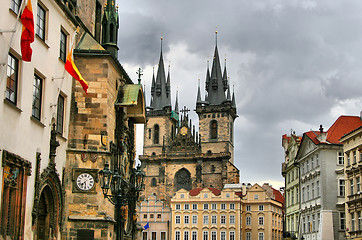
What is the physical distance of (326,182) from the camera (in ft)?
130

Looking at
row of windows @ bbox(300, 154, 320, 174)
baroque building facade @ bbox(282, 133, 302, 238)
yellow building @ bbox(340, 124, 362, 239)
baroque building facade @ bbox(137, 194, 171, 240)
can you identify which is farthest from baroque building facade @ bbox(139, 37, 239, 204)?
yellow building @ bbox(340, 124, 362, 239)

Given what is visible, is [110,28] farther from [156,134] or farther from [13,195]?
[156,134]

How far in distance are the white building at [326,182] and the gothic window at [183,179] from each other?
49425 mm

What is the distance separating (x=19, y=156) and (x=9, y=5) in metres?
4.33

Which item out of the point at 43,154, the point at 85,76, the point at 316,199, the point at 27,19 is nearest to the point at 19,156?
the point at 43,154

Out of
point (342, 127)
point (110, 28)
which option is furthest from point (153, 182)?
point (110, 28)

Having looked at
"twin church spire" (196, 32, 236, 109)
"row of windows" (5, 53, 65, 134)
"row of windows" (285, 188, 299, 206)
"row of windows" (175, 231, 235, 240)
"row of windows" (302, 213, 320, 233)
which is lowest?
"row of windows" (175, 231, 235, 240)

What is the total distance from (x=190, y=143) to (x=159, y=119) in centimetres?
761

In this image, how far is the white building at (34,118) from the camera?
1539 centimetres

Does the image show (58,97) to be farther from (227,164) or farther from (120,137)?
(227,164)

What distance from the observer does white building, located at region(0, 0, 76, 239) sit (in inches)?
606

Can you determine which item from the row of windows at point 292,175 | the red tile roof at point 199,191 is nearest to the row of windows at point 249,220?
the red tile roof at point 199,191

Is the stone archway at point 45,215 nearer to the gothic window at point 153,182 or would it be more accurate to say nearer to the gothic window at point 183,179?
the gothic window at point 183,179

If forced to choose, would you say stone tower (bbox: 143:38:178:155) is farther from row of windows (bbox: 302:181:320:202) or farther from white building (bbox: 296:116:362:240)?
white building (bbox: 296:116:362:240)
